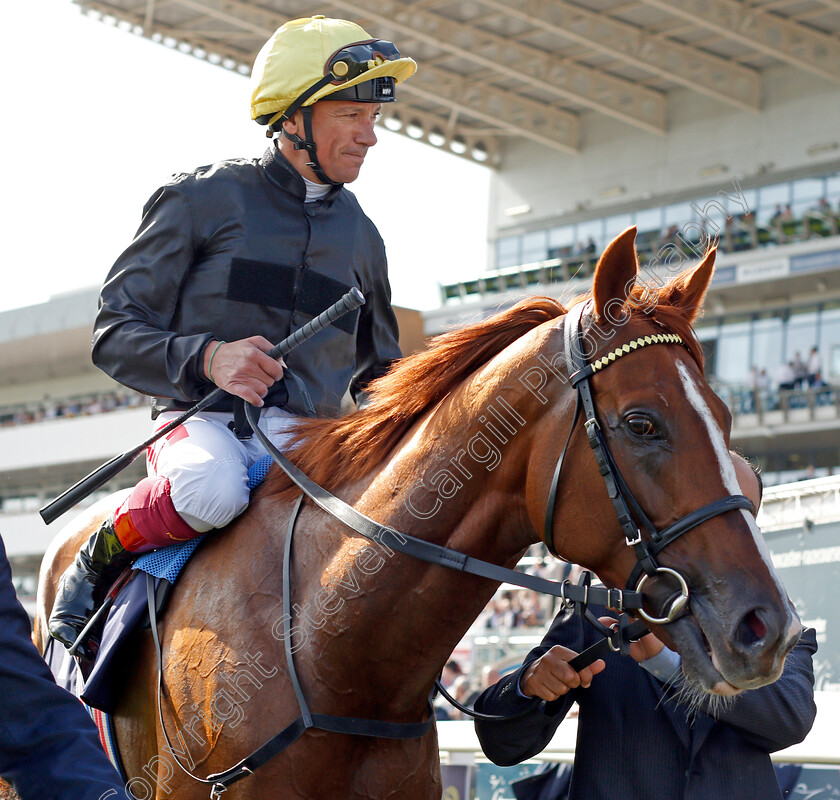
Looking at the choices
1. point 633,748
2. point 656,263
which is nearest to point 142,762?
point 633,748

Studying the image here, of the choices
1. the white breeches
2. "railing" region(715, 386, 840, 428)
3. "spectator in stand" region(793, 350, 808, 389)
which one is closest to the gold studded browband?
the white breeches

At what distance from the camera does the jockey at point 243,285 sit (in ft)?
8.14

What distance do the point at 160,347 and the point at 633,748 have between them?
144 centimetres

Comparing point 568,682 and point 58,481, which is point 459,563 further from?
point 58,481

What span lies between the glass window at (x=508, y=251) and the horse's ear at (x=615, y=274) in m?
29.9

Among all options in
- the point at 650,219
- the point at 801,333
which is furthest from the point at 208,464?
the point at 650,219

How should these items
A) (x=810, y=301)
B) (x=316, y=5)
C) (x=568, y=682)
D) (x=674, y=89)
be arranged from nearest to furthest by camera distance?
(x=568, y=682) → (x=810, y=301) → (x=316, y=5) → (x=674, y=89)

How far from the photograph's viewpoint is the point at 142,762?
2.39 meters

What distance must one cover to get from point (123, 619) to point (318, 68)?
141 cm

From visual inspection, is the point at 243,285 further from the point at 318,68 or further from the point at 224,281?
the point at 318,68

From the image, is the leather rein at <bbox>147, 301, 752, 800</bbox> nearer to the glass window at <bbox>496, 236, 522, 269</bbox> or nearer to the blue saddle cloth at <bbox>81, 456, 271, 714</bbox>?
the blue saddle cloth at <bbox>81, 456, 271, 714</bbox>

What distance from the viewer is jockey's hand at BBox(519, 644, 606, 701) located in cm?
226

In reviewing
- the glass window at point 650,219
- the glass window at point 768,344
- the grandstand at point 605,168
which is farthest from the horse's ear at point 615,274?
the glass window at point 650,219

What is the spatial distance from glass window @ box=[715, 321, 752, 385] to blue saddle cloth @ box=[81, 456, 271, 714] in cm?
2242
